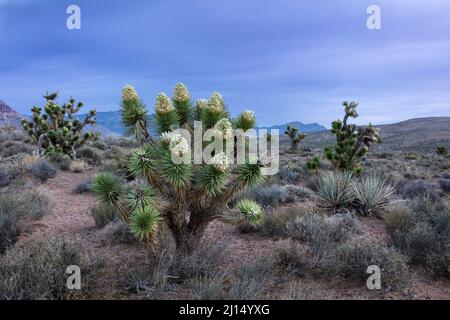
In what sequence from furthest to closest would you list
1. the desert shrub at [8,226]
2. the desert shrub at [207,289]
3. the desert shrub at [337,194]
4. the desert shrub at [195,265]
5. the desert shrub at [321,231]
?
the desert shrub at [337,194]
the desert shrub at [8,226]
the desert shrub at [321,231]
the desert shrub at [195,265]
the desert shrub at [207,289]

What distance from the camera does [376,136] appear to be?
1278 centimetres

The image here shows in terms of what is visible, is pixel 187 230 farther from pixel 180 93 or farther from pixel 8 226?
pixel 8 226

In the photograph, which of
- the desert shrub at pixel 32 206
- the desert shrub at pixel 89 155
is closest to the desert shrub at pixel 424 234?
the desert shrub at pixel 32 206

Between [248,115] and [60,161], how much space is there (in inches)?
486

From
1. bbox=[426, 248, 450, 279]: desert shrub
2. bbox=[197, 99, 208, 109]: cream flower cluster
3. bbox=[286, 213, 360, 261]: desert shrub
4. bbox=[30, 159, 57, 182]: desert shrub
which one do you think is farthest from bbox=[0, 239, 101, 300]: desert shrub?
bbox=[30, 159, 57, 182]: desert shrub

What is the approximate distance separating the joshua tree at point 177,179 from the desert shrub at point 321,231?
4.47 feet

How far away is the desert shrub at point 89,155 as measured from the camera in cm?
1812

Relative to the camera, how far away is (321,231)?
6301 mm

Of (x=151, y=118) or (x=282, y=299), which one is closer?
(x=282, y=299)

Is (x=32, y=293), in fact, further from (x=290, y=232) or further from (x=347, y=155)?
(x=347, y=155)

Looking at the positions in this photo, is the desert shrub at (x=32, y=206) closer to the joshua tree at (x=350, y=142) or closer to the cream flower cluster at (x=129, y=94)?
the cream flower cluster at (x=129, y=94)

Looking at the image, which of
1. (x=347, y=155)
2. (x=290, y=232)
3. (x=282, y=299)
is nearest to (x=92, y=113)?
(x=347, y=155)

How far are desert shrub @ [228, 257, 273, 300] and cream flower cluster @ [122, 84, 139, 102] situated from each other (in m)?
2.73
